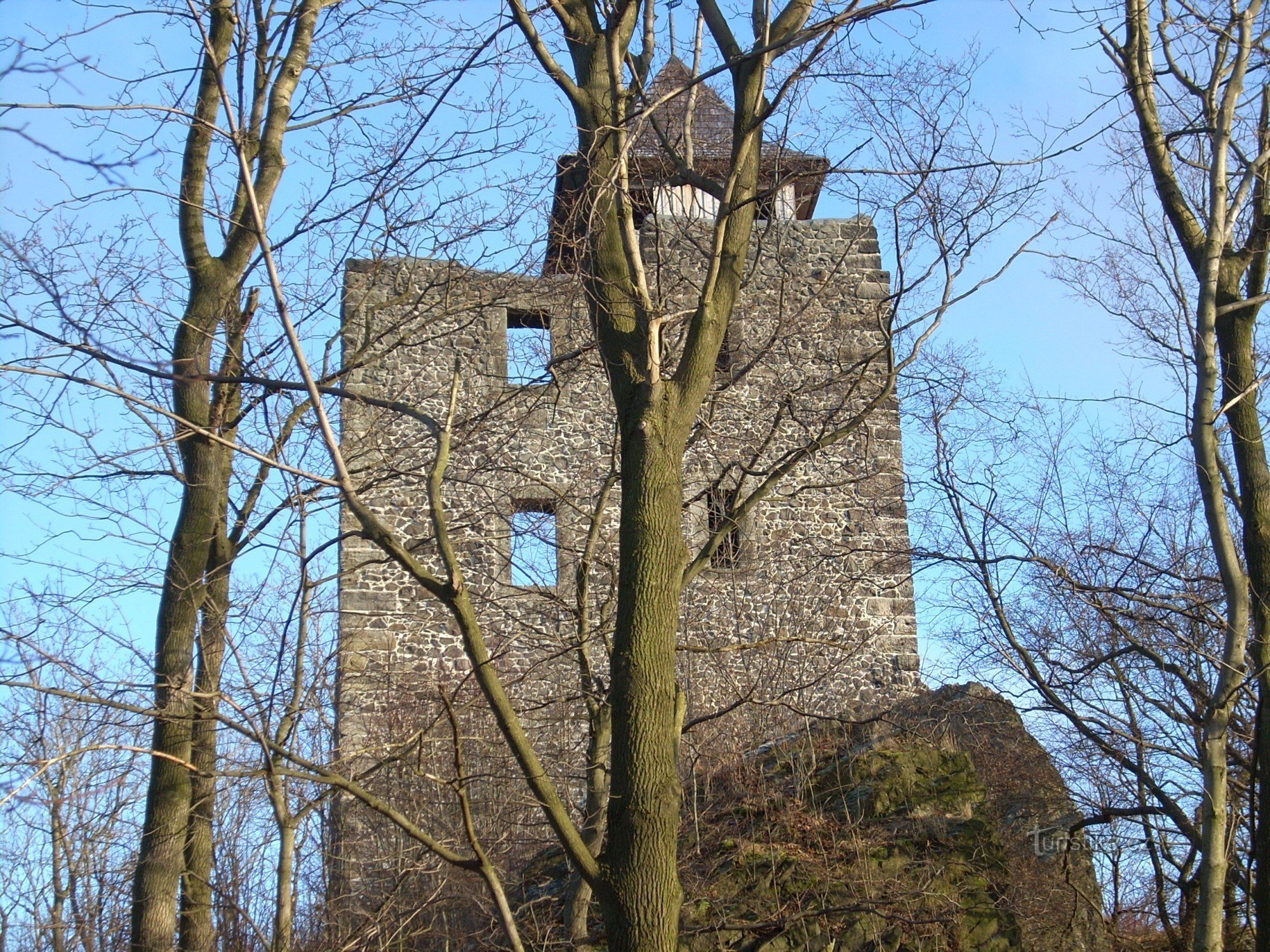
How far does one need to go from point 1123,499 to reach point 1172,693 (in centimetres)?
169

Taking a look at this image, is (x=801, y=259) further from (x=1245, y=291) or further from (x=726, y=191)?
(x=726, y=191)

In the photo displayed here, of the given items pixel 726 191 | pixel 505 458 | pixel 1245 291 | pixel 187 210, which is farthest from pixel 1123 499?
pixel 187 210

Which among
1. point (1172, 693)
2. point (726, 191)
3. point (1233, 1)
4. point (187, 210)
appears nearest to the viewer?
point (726, 191)

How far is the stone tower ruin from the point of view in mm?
6875

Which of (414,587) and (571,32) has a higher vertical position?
(571,32)

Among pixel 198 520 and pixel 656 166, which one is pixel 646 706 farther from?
pixel 656 166

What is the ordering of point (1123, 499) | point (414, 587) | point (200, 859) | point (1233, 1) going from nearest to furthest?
point (200, 859) → point (1233, 1) → point (1123, 499) → point (414, 587)

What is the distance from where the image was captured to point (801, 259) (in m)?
14.8

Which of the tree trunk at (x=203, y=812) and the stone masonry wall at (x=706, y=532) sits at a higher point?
the stone masonry wall at (x=706, y=532)

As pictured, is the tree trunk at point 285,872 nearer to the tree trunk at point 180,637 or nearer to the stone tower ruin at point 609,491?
the tree trunk at point 180,637

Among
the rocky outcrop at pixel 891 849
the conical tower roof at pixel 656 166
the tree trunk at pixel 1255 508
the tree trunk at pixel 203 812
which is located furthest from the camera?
the rocky outcrop at pixel 891 849

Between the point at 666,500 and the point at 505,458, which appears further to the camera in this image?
the point at 505,458

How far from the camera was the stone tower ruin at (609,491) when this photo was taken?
6875 mm

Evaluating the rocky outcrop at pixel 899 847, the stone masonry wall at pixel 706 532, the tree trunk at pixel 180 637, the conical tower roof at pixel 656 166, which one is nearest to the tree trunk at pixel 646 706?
the conical tower roof at pixel 656 166
